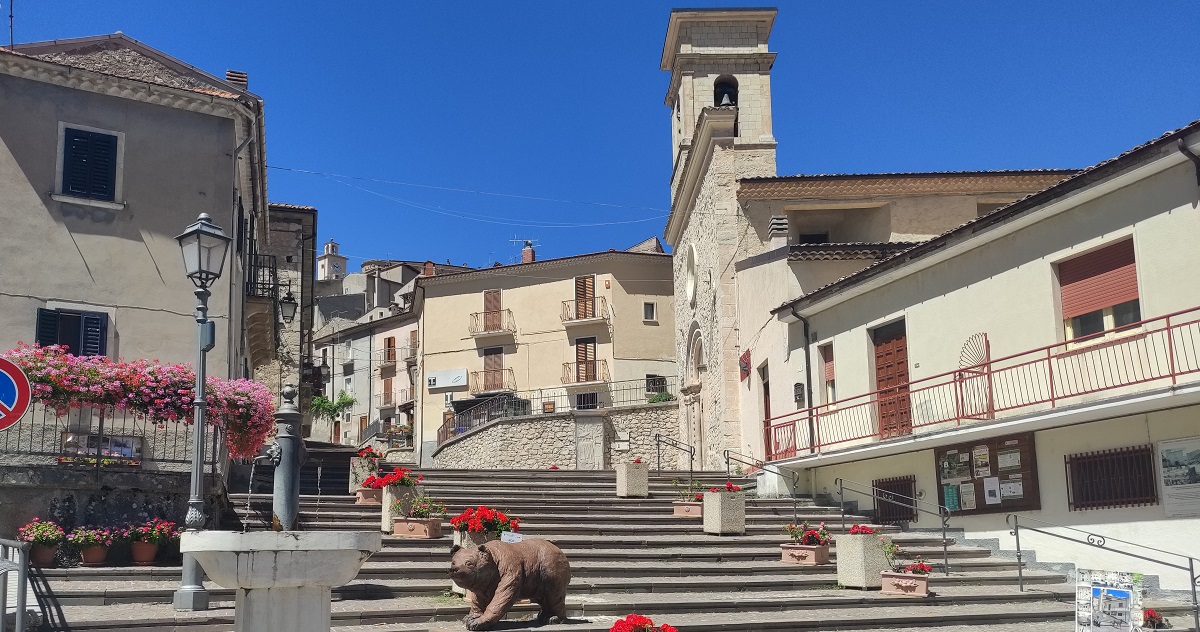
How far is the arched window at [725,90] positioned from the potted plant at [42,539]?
26645 millimetres

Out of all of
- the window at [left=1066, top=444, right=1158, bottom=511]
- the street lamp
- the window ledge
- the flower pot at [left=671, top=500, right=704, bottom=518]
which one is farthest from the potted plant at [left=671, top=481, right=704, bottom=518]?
the window ledge

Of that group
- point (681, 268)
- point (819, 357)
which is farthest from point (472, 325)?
point (819, 357)

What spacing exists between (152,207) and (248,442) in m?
4.59

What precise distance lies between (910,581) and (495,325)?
105 feet

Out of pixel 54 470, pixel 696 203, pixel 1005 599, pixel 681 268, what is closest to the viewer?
pixel 54 470

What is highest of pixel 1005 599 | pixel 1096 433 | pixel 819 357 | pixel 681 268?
pixel 681 268

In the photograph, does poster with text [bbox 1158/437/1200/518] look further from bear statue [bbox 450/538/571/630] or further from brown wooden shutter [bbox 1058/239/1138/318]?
bear statue [bbox 450/538/571/630]

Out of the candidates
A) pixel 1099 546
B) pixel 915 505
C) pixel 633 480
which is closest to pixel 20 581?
pixel 1099 546

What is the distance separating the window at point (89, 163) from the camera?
1639 cm

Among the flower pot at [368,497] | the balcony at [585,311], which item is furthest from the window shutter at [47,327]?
the balcony at [585,311]

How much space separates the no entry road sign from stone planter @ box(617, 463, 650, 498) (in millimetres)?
13954

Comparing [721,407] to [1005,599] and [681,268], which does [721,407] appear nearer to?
[681,268]

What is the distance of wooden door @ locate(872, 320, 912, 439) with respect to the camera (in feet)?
61.5

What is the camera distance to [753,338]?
82.6ft
